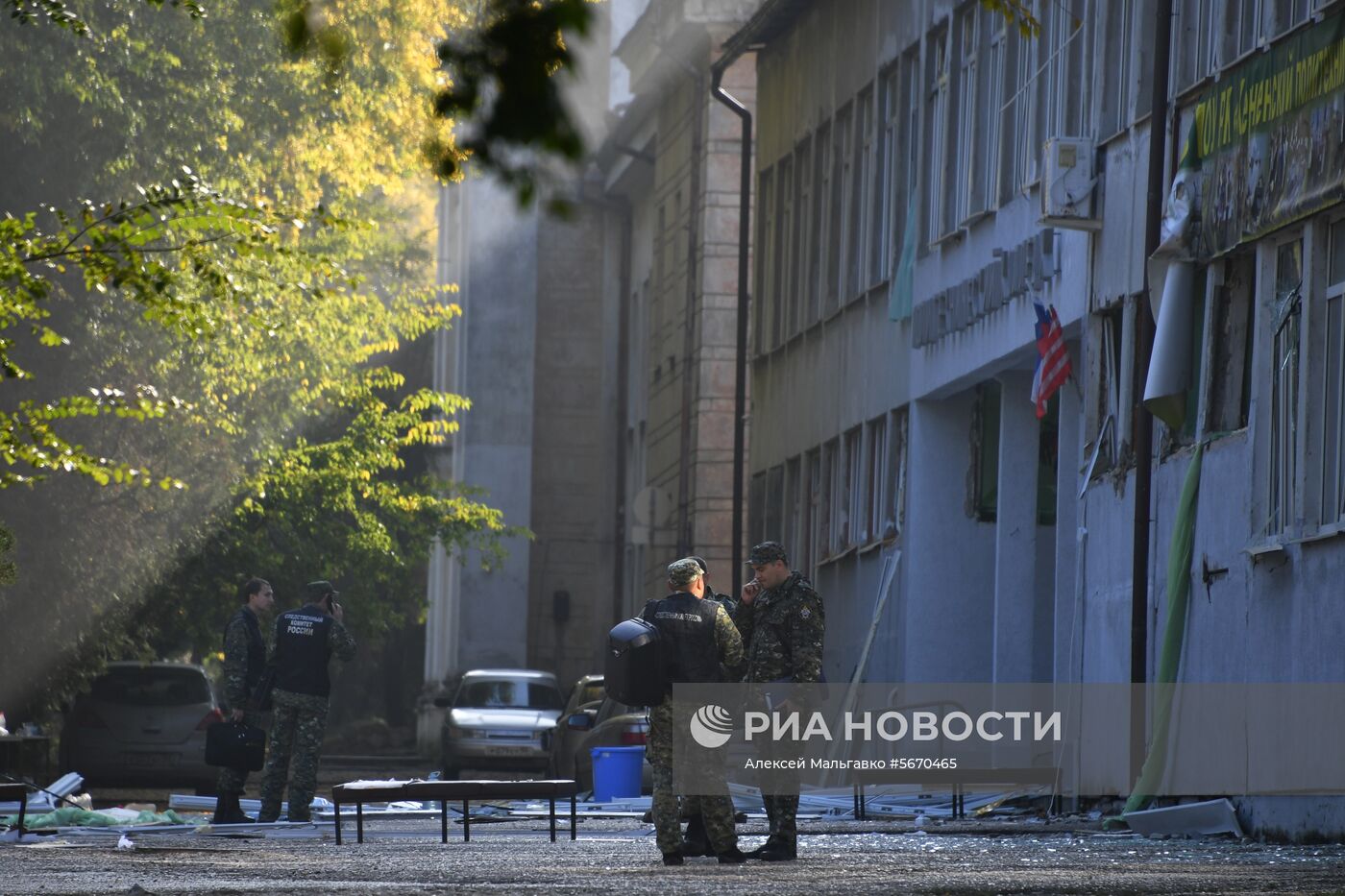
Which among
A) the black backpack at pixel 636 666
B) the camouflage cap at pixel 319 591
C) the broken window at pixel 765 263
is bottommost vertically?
the black backpack at pixel 636 666

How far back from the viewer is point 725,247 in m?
40.4

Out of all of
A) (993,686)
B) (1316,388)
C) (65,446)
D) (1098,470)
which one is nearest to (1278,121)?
(1316,388)

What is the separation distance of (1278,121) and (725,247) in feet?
77.7

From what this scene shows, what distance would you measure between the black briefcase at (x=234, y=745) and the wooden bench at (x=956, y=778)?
14.4ft

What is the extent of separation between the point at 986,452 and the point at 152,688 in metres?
10.3

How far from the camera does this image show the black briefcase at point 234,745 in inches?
A: 766

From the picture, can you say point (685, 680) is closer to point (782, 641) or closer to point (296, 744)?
point (782, 641)

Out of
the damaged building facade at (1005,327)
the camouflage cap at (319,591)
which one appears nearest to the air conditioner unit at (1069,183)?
the damaged building facade at (1005,327)

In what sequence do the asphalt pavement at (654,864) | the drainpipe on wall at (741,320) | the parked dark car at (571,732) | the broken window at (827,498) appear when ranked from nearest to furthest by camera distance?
1. the asphalt pavement at (654,864)
2. the parked dark car at (571,732)
3. the broken window at (827,498)
4. the drainpipe on wall at (741,320)

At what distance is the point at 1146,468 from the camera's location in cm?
1969

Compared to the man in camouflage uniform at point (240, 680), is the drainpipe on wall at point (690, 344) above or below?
above

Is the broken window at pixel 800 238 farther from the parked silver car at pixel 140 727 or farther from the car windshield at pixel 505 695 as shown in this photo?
the parked silver car at pixel 140 727

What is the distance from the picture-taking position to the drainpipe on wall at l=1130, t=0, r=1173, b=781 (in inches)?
768

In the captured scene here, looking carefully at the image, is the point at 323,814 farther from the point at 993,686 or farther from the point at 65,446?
the point at 993,686
